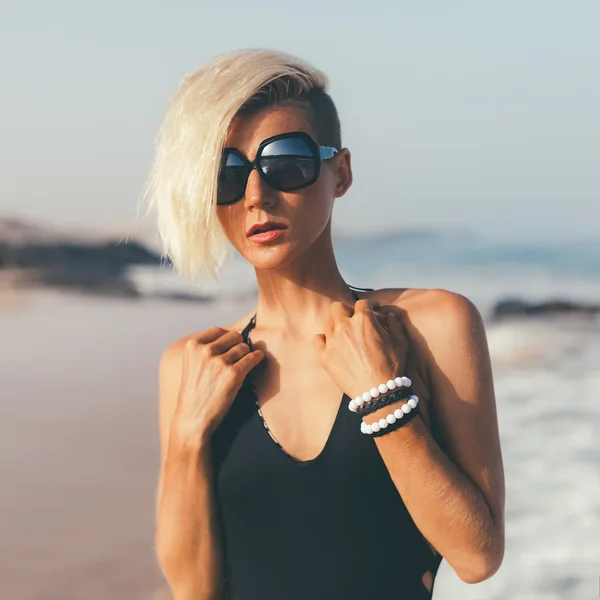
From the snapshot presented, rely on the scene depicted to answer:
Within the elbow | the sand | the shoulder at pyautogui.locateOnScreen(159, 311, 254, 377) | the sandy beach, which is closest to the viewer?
the elbow

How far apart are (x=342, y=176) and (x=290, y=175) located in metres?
0.25

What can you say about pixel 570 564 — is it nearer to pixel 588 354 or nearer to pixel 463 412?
pixel 463 412

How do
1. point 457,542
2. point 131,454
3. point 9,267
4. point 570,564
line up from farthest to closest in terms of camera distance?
point 9,267, point 131,454, point 570,564, point 457,542

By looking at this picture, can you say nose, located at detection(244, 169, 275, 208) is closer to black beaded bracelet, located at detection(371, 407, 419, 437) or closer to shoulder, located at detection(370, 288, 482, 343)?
shoulder, located at detection(370, 288, 482, 343)

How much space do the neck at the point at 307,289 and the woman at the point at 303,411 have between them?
1 cm

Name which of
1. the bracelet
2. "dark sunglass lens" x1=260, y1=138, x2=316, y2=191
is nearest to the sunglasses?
"dark sunglass lens" x1=260, y1=138, x2=316, y2=191

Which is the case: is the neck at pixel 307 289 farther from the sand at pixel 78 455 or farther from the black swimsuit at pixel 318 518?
the sand at pixel 78 455

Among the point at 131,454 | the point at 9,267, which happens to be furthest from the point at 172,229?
A: the point at 9,267

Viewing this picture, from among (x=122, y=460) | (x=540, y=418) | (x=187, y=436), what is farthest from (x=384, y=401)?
(x=540, y=418)

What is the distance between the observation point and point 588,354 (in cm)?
1417

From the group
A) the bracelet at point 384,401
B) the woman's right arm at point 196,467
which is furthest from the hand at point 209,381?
the bracelet at point 384,401

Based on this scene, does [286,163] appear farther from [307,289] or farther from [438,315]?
[438,315]

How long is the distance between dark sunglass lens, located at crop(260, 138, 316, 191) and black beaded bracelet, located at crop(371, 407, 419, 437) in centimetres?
59

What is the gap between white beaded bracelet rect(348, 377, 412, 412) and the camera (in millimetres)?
1979
